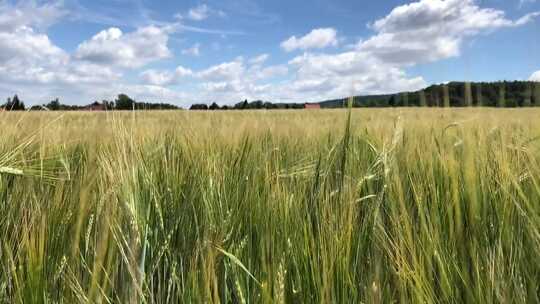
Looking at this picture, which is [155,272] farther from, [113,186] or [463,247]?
[463,247]

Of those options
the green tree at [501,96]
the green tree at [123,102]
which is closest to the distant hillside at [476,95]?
the green tree at [501,96]

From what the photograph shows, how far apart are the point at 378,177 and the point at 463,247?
14.5 inches

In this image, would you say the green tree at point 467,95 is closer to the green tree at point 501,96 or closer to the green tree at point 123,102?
the green tree at point 501,96

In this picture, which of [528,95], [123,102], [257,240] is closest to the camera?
[257,240]

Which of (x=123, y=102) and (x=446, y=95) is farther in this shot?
(x=123, y=102)

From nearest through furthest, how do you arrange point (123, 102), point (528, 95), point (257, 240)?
point (257, 240) → point (528, 95) → point (123, 102)

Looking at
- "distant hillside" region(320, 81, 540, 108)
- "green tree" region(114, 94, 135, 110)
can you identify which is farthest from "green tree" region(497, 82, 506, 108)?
"green tree" region(114, 94, 135, 110)

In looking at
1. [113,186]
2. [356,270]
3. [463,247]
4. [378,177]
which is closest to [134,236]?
[113,186]

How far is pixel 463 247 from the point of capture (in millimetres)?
743

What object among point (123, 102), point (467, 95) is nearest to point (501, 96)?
point (467, 95)

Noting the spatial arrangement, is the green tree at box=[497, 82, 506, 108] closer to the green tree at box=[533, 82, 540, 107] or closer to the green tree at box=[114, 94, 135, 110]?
the green tree at box=[533, 82, 540, 107]

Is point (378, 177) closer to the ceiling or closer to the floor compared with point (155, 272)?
closer to the ceiling

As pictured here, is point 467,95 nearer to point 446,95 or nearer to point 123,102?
point 446,95

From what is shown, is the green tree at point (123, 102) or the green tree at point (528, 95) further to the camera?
the green tree at point (123, 102)
